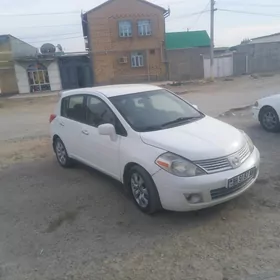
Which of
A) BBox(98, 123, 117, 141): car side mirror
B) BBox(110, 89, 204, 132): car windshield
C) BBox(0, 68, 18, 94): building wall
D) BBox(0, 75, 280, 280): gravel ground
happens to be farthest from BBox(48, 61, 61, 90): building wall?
BBox(98, 123, 117, 141): car side mirror

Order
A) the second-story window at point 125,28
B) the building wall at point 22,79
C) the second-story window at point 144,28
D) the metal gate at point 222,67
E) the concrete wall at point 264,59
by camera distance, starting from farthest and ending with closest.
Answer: the concrete wall at point 264,59, the metal gate at point 222,67, the second-story window at point 144,28, the second-story window at point 125,28, the building wall at point 22,79

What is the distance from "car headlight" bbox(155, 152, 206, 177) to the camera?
3285 millimetres

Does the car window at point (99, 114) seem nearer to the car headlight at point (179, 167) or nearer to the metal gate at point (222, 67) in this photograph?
the car headlight at point (179, 167)

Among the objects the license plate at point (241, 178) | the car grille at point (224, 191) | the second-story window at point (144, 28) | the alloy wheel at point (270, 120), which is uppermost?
the second-story window at point (144, 28)

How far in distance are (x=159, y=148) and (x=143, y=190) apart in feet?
1.89

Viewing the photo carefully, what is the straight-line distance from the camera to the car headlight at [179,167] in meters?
3.29

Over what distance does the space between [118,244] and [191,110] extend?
2418 mm

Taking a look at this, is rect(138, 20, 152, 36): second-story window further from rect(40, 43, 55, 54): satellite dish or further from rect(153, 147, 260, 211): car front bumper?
rect(153, 147, 260, 211): car front bumper

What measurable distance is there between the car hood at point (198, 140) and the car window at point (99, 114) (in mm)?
476

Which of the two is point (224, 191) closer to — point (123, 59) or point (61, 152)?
point (61, 152)

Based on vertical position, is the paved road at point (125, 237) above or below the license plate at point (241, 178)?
below

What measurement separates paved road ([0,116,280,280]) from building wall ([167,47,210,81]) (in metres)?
29.4

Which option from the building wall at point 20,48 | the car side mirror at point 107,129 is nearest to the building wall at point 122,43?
the building wall at point 20,48

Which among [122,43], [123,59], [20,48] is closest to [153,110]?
[123,59]
